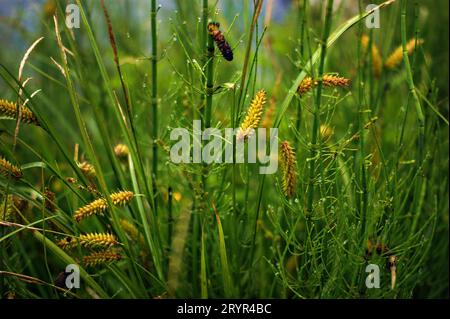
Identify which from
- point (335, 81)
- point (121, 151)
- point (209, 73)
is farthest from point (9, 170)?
point (335, 81)

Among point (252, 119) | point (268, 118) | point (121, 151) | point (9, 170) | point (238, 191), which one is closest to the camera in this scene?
point (252, 119)

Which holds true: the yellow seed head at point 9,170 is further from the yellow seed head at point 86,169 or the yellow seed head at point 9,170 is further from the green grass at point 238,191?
the yellow seed head at point 86,169

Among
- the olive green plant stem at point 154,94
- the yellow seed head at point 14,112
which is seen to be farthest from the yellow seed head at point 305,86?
the yellow seed head at point 14,112

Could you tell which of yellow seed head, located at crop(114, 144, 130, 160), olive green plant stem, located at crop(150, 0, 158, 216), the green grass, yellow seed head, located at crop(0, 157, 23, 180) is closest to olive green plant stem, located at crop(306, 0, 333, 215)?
the green grass

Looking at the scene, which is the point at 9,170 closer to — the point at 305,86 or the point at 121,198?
the point at 121,198

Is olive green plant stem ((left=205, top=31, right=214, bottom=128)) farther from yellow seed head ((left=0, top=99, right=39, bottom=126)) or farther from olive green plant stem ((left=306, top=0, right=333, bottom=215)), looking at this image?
yellow seed head ((left=0, top=99, right=39, bottom=126))
